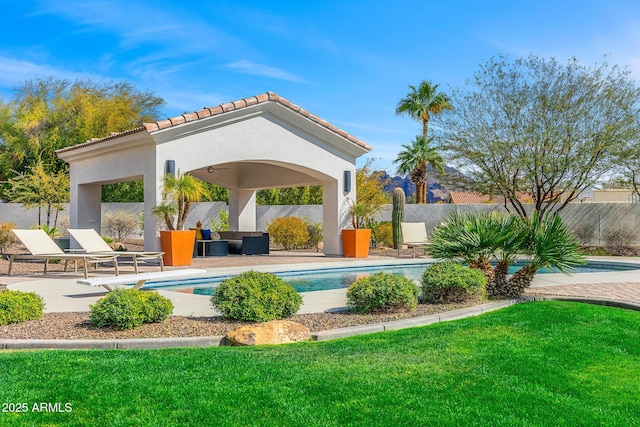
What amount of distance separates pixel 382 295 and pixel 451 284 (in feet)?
4.82

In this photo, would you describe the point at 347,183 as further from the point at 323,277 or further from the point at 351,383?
the point at 351,383

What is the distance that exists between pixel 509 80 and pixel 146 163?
1405cm

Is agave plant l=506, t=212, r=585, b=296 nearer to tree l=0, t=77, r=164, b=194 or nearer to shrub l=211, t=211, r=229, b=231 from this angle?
shrub l=211, t=211, r=229, b=231

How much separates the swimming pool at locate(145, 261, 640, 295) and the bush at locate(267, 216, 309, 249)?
23.9 ft

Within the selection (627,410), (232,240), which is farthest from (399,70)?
(627,410)

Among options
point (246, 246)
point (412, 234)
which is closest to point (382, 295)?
point (246, 246)

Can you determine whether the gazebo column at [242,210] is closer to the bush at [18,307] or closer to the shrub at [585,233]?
the shrub at [585,233]

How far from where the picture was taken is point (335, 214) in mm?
19922

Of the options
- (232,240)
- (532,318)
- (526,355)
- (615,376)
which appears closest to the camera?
(615,376)

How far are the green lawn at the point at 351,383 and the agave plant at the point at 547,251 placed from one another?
3261 mm

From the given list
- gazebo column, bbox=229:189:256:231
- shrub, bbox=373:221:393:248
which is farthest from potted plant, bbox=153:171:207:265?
shrub, bbox=373:221:393:248

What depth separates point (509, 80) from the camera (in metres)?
22.7

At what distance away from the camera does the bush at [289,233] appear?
2412 centimetres

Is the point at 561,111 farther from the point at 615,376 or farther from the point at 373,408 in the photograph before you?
the point at 373,408
